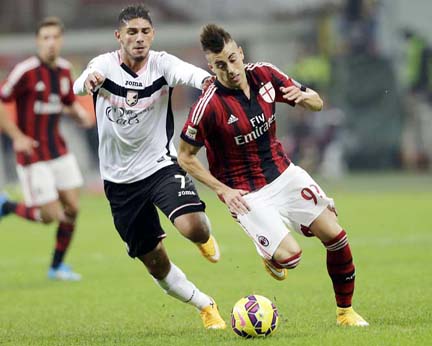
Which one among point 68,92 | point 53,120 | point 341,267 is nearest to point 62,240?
point 53,120

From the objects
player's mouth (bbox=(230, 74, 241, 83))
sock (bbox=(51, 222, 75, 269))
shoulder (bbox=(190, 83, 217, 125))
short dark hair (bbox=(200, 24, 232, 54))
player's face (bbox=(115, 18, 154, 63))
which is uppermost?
short dark hair (bbox=(200, 24, 232, 54))

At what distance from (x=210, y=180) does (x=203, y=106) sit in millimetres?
539

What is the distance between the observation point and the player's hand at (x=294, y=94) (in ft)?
25.5

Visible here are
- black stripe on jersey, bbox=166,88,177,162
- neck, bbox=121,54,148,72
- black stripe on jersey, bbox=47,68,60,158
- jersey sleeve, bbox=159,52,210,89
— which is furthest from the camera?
black stripe on jersey, bbox=47,68,60,158

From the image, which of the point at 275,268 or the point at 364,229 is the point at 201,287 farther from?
the point at 364,229

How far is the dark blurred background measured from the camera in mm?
25875

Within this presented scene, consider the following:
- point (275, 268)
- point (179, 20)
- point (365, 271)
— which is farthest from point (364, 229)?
point (179, 20)

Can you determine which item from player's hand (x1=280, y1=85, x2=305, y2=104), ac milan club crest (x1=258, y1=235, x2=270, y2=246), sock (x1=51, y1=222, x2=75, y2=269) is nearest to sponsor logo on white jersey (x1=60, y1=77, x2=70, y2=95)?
sock (x1=51, y1=222, x2=75, y2=269)

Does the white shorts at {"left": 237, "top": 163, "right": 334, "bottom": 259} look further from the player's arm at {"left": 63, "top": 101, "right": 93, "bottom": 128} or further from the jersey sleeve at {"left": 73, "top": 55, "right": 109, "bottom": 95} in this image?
the player's arm at {"left": 63, "top": 101, "right": 93, "bottom": 128}

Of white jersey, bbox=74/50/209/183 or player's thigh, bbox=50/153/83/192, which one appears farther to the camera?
player's thigh, bbox=50/153/83/192

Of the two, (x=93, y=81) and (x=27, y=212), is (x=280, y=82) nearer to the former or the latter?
(x=93, y=81)

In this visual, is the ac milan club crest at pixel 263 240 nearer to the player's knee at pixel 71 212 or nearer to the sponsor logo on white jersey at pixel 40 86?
the player's knee at pixel 71 212

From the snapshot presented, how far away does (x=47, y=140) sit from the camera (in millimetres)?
12156

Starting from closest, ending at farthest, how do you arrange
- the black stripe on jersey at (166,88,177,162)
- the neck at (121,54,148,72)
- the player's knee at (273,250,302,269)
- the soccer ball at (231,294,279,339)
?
the soccer ball at (231,294,279,339) < the player's knee at (273,250,302,269) < the neck at (121,54,148,72) < the black stripe on jersey at (166,88,177,162)
